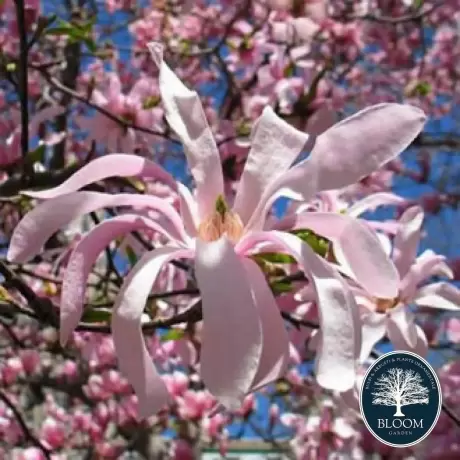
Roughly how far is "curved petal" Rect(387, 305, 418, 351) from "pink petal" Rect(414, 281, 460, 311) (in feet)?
0.10

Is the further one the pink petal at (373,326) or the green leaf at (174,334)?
the green leaf at (174,334)

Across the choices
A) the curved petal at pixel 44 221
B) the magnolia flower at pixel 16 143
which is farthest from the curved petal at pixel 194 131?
the magnolia flower at pixel 16 143

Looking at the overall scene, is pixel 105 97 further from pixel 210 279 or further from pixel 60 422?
pixel 60 422

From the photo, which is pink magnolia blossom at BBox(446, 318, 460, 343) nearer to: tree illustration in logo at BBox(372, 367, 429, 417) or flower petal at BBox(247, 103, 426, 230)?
tree illustration in logo at BBox(372, 367, 429, 417)

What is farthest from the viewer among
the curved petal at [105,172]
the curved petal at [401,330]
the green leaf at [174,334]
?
the green leaf at [174,334]

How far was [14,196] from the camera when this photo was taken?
90 centimetres

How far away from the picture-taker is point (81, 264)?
59 centimetres

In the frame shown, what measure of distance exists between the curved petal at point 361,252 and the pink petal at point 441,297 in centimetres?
29

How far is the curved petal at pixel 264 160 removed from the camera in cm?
66

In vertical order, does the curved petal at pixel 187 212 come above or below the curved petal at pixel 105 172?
below

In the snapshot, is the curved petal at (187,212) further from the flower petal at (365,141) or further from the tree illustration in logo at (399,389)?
the tree illustration in logo at (399,389)

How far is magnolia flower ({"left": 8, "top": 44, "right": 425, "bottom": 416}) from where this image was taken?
0.51m

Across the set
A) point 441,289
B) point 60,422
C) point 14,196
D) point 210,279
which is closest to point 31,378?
point 60,422

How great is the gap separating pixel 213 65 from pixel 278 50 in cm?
144
